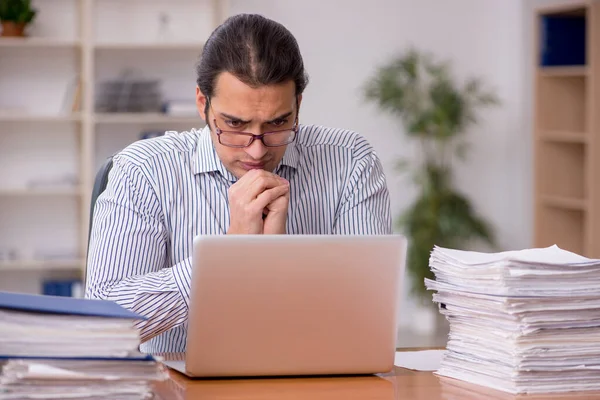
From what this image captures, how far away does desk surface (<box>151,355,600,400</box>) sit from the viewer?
1467 millimetres

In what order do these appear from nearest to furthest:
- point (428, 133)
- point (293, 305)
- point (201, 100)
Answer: point (293, 305) < point (201, 100) < point (428, 133)

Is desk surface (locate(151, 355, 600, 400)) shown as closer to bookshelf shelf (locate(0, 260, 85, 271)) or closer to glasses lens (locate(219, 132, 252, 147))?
glasses lens (locate(219, 132, 252, 147))

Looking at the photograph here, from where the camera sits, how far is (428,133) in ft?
18.9

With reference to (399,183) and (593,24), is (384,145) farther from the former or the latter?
(593,24)

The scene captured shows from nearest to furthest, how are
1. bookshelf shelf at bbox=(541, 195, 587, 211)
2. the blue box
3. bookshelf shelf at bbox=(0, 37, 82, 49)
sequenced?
bookshelf shelf at bbox=(0, 37, 82, 49)
bookshelf shelf at bbox=(541, 195, 587, 211)
the blue box

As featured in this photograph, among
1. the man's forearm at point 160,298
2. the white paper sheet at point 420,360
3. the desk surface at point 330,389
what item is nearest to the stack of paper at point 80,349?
the desk surface at point 330,389

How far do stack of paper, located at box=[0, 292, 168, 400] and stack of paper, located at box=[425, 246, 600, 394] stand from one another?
1.76ft

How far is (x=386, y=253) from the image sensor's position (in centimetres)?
153

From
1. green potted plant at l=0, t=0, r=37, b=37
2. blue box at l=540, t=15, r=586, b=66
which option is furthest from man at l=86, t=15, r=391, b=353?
blue box at l=540, t=15, r=586, b=66

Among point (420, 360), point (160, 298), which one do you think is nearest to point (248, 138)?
point (160, 298)

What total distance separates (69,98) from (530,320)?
420 centimetres

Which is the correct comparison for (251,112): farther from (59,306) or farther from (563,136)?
(563,136)

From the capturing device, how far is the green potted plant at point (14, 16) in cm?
519

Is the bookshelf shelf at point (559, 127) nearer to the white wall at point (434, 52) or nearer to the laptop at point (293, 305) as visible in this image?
the white wall at point (434, 52)
